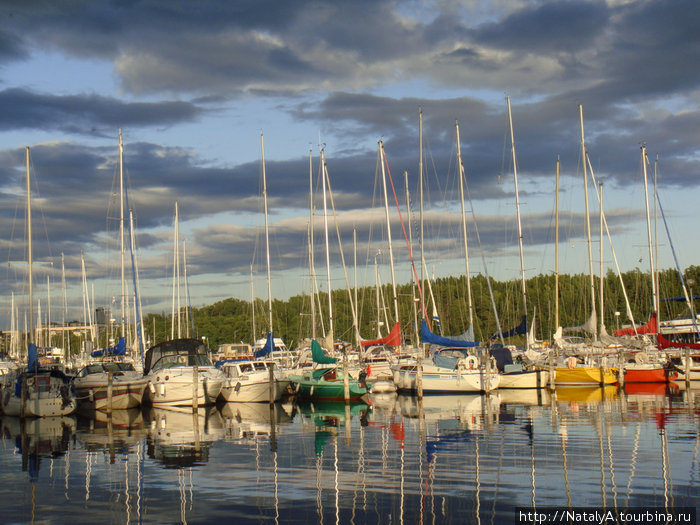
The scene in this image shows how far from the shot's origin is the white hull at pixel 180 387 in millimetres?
39656

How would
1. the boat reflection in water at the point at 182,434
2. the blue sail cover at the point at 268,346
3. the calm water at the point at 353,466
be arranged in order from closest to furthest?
1. the calm water at the point at 353,466
2. the boat reflection in water at the point at 182,434
3. the blue sail cover at the point at 268,346

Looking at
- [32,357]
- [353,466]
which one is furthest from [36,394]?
[353,466]

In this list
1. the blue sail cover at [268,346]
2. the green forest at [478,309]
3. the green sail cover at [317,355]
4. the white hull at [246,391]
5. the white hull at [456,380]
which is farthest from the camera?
the green forest at [478,309]

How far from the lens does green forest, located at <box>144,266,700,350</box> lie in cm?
9900

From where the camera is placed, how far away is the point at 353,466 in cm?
2000

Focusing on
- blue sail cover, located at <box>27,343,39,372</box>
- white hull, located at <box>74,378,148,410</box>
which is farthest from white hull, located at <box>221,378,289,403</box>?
blue sail cover, located at <box>27,343,39,372</box>

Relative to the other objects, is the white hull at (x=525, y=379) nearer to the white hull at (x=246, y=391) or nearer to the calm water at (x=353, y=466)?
the calm water at (x=353, y=466)

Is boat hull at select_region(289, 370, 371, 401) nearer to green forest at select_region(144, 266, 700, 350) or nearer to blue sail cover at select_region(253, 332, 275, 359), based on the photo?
blue sail cover at select_region(253, 332, 275, 359)

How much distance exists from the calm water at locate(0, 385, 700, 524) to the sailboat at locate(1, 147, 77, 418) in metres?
2.47

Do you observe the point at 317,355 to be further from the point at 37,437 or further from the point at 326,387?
the point at 37,437

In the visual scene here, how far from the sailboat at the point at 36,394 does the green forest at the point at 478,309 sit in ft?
162

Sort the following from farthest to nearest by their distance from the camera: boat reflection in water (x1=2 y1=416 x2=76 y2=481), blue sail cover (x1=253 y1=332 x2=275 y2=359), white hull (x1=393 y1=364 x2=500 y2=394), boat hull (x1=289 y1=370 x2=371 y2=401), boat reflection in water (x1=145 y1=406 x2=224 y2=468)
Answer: blue sail cover (x1=253 y1=332 x2=275 y2=359)
white hull (x1=393 y1=364 x2=500 y2=394)
boat hull (x1=289 y1=370 x2=371 y2=401)
boat reflection in water (x1=2 y1=416 x2=76 y2=481)
boat reflection in water (x1=145 y1=406 x2=224 y2=468)

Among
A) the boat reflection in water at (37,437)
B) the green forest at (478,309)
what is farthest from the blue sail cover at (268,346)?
the green forest at (478,309)

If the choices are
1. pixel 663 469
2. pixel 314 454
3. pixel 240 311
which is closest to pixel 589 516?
pixel 663 469
